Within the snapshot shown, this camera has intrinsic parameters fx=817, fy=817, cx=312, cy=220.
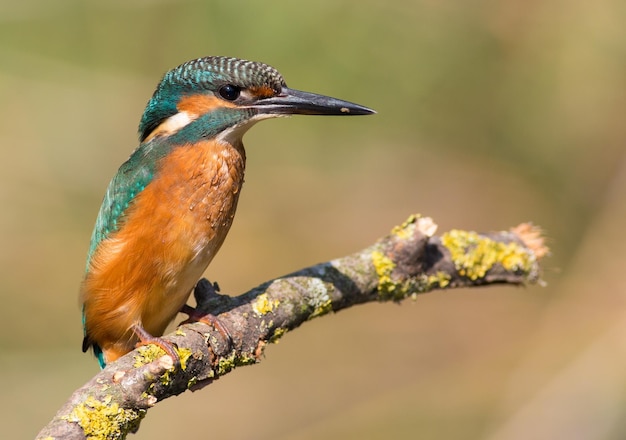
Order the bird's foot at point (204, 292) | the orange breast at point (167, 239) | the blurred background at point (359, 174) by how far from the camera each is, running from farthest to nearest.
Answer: the blurred background at point (359, 174), the bird's foot at point (204, 292), the orange breast at point (167, 239)

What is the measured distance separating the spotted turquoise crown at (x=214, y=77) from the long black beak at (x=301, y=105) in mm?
35

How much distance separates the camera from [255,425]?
4.18m

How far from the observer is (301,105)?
94.6 inches

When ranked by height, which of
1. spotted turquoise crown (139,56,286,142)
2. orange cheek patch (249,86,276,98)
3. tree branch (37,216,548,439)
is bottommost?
tree branch (37,216,548,439)

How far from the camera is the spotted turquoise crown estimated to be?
2348 millimetres

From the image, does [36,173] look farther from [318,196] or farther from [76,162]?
[318,196]

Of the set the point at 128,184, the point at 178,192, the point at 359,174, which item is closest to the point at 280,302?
the point at 178,192

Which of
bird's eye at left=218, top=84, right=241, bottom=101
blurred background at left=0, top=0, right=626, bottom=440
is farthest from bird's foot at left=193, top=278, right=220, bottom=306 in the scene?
blurred background at left=0, top=0, right=626, bottom=440

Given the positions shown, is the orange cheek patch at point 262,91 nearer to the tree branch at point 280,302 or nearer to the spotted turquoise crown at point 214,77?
the spotted turquoise crown at point 214,77

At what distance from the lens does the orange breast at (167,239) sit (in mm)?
2289

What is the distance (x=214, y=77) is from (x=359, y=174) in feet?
8.78

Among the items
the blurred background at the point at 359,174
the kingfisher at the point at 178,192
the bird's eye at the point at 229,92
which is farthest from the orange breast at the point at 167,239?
the blurred background at the point at 359,174

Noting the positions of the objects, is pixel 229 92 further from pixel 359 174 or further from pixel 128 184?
pixel 359 174

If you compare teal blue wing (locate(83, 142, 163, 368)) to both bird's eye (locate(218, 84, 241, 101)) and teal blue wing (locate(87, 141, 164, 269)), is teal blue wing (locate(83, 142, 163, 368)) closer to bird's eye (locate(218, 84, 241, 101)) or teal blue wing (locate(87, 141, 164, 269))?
teal blue wing (locate(87, 141, 164, 269))
